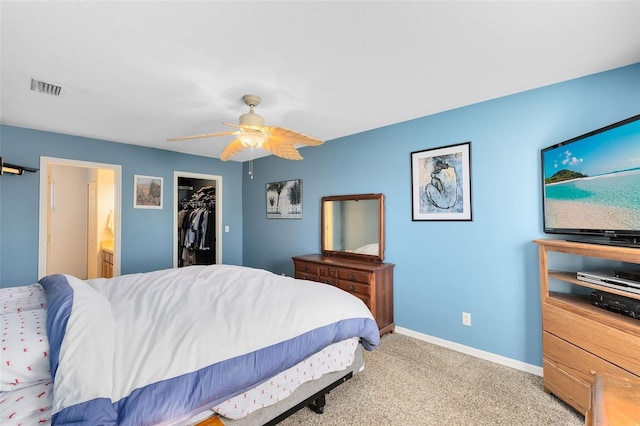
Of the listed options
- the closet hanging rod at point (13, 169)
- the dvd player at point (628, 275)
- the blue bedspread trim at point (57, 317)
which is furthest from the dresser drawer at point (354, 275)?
the closet hanging rod at point (13, 169)

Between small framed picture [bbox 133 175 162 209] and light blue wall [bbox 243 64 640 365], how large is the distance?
2822mm

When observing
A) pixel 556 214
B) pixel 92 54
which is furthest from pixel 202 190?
pixel 556 214

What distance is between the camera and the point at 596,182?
1.80m

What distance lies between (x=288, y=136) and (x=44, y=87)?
6.34ft

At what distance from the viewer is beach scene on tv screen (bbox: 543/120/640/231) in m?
1.61

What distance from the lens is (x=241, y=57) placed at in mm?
1834

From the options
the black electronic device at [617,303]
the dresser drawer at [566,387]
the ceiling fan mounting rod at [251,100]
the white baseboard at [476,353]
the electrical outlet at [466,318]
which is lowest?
the white baseboard at [476,353]

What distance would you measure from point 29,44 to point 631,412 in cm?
306

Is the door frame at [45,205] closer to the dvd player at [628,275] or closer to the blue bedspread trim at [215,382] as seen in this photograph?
the blue bedspread trim at [215,382]

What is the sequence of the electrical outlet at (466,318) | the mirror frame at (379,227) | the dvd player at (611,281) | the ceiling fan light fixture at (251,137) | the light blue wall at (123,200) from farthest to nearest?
the mirror frame at (379,227)
the light blue wall at (123,200)
the electrical outlet at (466,318)
the ceiling fan light fixture at (251,137)
the dvd player at (611,281)

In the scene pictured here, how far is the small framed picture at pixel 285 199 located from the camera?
4297 millimetres

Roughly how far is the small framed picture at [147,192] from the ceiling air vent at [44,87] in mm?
1810

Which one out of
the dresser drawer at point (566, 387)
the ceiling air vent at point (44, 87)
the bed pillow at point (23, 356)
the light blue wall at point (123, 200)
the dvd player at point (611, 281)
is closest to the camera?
the bed pillow at point (23, 356)

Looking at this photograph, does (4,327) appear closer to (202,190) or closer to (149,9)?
(149,9)
